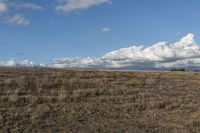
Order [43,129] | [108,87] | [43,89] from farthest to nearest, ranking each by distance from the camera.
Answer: [108,87]
[43,89]
[43,129]

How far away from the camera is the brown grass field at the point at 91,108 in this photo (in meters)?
16.8

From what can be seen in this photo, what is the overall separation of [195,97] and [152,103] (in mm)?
4879

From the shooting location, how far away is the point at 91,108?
64.9 ft

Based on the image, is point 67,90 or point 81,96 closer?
point 81,96

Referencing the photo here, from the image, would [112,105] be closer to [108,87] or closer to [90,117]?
[90,117]

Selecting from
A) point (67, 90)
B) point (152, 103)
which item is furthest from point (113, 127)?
point (67, 90)

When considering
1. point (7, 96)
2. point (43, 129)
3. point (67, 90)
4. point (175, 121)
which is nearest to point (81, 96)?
point (67, 90)

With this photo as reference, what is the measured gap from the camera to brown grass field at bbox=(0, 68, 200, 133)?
1683cm

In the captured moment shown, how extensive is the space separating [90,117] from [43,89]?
260 inches

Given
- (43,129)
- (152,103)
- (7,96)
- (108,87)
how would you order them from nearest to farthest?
1. (43,129)
2. (7,96)
3. (152,103)
4. (108,87)

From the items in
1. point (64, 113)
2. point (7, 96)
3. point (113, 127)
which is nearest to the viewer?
point (113, 127)

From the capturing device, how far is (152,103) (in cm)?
2178

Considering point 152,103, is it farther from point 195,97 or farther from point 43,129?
point 43,129

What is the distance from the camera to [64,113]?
18359mm
